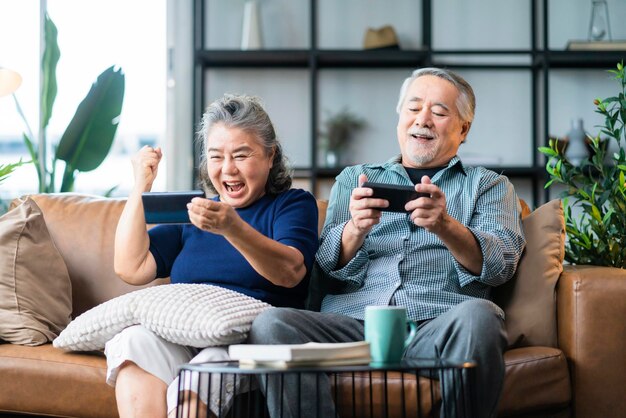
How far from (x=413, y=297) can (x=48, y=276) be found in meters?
1.04

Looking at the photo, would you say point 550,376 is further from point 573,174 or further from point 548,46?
point 548,46

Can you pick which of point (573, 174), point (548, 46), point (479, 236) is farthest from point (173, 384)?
point (548, 46)

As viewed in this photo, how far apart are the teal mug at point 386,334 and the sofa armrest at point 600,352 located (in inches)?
30.8

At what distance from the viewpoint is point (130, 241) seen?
2.36 m

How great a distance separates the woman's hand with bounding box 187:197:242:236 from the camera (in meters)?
1.96

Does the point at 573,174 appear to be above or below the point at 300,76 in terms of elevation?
below

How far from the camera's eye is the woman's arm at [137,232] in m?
2.34

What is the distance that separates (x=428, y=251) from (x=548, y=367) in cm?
43

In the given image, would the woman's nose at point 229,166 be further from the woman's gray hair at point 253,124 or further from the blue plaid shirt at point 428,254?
the blue plaid shirt at point 428,254

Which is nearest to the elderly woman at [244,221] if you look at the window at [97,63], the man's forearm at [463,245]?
the man's forearm at [463,245]

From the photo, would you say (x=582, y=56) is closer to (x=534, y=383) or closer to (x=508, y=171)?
(x=508, y=171)

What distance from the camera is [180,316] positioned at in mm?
1963

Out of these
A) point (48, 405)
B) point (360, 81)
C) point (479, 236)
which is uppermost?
point (360, 81)

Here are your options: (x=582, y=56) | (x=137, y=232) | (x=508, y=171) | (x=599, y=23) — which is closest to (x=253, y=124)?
(x=137, y=232)
